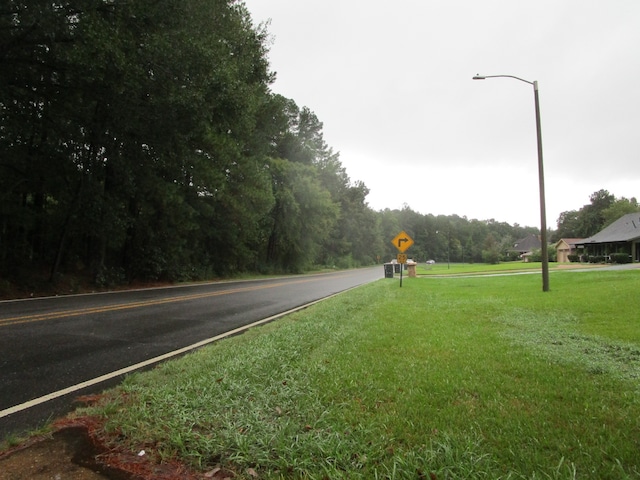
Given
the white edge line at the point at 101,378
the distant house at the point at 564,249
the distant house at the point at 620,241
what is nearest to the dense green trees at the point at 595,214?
the distant house at the point at 564,249

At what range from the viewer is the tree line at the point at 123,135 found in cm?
1120

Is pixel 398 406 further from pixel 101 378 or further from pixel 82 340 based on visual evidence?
pixel 82 340

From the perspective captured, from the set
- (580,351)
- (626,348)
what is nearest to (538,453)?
(580,351)

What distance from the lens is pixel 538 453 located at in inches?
94.5

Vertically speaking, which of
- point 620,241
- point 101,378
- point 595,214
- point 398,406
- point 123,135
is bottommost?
point 101,378

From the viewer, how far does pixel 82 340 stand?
5938mm

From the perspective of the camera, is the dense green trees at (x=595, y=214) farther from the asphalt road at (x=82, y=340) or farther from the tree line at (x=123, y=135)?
the asphalt road at (x=82, y=340)

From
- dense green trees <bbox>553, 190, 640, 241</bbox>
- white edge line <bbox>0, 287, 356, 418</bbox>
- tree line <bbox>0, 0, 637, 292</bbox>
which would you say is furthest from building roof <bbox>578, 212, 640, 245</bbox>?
white edge line <bbox>0, 287, 356, 418</bbox>

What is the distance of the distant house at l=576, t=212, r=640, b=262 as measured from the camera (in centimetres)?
3497

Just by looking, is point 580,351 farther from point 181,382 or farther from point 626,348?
A: point 181,382

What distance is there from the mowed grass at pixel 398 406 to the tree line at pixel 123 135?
10689 millimetres

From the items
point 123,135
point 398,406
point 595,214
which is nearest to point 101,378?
point 398,406

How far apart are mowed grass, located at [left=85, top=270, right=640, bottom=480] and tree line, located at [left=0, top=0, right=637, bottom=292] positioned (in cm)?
1069

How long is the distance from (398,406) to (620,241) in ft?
143
